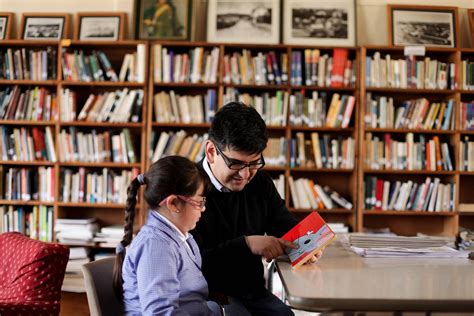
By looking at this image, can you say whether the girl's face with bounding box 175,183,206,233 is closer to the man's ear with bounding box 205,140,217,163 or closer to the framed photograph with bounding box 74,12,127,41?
the man's ear with bounding box 205,140,217,163

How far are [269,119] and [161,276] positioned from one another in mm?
3364

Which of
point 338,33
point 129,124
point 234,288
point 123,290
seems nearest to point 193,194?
point 123,290

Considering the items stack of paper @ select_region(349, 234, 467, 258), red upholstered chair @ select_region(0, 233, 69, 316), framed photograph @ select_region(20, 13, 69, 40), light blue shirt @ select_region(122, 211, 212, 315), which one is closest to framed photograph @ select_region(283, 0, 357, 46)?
framed photograph @ select_region(20, 13, 69, 40)

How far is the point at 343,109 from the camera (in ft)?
16.2

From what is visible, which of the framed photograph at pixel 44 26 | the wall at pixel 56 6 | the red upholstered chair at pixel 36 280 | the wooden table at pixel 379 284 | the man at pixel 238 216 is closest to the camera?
the wooden table at pixel 379 284

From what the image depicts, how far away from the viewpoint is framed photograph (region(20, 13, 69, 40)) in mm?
5137

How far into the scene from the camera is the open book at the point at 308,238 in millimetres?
1855

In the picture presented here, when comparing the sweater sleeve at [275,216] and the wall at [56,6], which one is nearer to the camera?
the sweater sleeve at [275,216]

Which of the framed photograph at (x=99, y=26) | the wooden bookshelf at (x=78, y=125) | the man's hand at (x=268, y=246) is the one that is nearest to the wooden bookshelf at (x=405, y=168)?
the wooden bookshelf at (x=78, y=125)

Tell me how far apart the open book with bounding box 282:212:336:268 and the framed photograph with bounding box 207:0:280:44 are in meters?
3.15

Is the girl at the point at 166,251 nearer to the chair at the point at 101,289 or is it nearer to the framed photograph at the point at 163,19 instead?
the chair at the point at 101,289

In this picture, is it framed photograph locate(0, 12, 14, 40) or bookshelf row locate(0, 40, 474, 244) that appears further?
framed photograph locate(0, 12, 14, 40)

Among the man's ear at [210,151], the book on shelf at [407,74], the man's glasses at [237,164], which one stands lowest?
the man's glasses at [237,164]

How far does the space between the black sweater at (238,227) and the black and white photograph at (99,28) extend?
3094 mm
